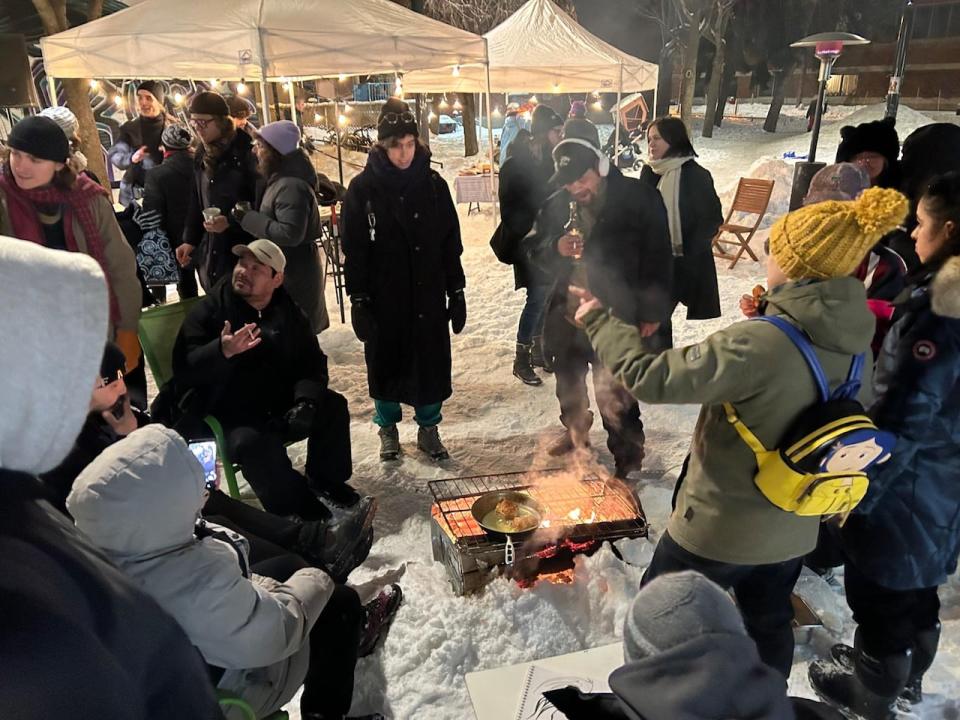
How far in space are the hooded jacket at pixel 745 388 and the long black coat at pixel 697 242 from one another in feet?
8.92

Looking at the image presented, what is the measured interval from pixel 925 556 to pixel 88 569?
2554 millimetres

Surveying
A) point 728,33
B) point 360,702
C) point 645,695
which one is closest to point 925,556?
point 645,695

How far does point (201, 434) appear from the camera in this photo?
11.6 feet

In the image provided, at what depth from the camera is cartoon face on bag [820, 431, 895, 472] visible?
1.85m

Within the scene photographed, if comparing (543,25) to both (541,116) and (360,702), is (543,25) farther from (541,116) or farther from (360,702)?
(360,702)

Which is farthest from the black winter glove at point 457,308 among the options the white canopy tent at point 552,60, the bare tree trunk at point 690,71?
the bare tree trunk at point 690,71

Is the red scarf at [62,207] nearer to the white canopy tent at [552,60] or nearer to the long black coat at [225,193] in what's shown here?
the long black coat at [225,193]

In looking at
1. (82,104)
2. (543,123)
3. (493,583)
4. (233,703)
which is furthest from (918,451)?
(82,104)

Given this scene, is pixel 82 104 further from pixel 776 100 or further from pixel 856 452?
pixel 776 100

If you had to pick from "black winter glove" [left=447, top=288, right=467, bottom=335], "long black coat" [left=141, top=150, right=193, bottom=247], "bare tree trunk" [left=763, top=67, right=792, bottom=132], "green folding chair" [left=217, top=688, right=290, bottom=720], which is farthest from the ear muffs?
"bare tree trunk" [left=763, top=67, right=792, bottom=132]

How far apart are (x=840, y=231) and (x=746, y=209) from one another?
9.29 meters

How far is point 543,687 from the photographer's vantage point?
2.54 metres

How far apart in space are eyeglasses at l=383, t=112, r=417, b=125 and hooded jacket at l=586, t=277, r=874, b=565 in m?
2.35

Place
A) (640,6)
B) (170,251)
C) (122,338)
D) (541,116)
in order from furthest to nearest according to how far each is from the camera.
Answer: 1. (640,6)
2. (541,116)
3. (170,251)
4. (122,338)
